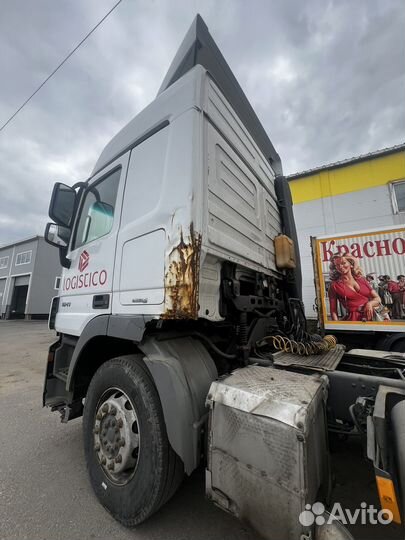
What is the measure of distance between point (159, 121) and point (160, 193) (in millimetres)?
728

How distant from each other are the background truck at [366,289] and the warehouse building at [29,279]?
23887 millimetres

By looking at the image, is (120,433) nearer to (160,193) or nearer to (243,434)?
(243,434)

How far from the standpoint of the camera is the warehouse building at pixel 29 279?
80.3 feet

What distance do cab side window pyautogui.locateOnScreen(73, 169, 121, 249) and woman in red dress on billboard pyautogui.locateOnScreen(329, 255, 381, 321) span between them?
5.44 metres

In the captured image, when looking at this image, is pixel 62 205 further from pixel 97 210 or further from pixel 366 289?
pixel 366 289

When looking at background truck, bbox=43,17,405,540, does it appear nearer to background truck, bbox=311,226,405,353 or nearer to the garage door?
background truck, bbox=311,226,405,353

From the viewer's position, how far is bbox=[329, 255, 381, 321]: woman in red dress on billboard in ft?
18.8

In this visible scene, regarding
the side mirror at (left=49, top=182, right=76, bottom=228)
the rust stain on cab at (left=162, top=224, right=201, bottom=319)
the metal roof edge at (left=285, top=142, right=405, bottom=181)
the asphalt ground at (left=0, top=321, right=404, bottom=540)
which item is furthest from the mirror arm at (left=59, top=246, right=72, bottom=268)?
the metal roof edge at (left=285, top=142, right=405, bottom=181)

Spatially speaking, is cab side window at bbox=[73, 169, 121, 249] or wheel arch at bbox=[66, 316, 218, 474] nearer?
wheel arch at bbox=[66, 316, 218, 474]

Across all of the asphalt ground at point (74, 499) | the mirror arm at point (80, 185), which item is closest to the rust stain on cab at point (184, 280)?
the asphalt ground at point (74, 499)

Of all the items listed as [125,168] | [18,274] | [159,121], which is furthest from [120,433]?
[18,274]

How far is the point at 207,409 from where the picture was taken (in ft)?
5.32

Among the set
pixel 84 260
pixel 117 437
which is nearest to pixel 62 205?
pixel 84 260

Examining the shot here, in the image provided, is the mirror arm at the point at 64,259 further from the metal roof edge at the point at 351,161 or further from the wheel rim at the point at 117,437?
the metal roof edge at the point at 351,161
